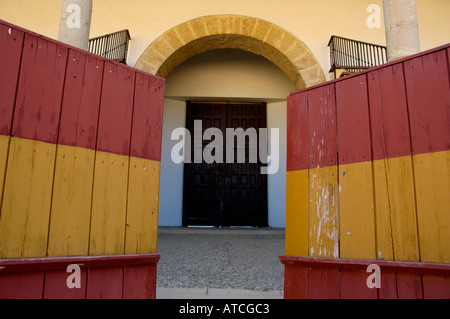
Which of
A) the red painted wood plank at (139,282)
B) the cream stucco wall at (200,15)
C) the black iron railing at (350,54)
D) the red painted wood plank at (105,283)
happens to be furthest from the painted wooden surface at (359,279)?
the cream stucco wall at (200,15)

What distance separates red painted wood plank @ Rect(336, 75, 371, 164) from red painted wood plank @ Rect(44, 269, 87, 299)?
146cm

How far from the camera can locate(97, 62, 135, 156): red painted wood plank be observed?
1.73 meters

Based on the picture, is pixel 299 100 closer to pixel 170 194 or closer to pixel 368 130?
pixel 368 130

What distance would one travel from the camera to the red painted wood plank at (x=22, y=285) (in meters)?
1.38

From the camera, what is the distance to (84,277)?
5.17ft

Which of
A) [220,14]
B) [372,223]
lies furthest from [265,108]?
[372,223]

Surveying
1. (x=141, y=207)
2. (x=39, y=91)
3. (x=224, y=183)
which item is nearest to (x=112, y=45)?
(x=224, y=183)

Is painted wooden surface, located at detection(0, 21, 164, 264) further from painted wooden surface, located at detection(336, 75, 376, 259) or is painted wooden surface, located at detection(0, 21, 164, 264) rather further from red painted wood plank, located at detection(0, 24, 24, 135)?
painted wooden surface, located at detection(336, 75, 376, 259)

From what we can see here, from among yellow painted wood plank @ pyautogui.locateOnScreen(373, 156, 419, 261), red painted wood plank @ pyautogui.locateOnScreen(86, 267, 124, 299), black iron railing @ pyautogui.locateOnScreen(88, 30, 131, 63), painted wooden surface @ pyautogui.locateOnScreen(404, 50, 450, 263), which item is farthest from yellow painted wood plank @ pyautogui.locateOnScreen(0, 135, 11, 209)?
black iron railing @ pyautogui.locateOnScreen(88, 30, 131, 63)

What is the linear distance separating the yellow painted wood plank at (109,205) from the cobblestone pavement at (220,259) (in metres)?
1.23

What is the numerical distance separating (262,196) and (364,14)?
401 centimetres

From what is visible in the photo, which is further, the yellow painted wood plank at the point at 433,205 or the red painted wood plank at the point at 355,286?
the red painted wood plank at the point at 355,286

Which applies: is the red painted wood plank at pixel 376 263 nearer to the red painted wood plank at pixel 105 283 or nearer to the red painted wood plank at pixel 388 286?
the red painted wood plank at pixel 388 286

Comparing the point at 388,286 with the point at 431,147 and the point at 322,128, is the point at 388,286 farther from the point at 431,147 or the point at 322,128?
the point at 322,128
